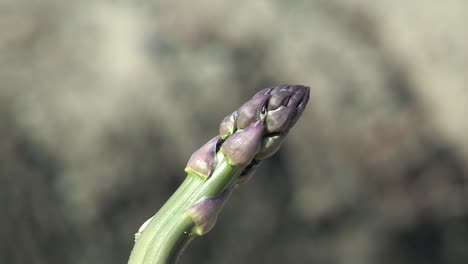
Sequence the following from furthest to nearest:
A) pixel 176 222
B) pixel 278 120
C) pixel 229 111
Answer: pixel 229 111 < pixel 278 120 < pixel 176 222

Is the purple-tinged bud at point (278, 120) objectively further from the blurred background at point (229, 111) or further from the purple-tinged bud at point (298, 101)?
the blurred background at point (229, 111)

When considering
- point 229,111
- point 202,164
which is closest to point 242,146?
point 202,164

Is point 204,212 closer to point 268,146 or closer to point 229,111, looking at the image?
point 268,146

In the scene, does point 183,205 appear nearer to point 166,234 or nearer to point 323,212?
point 166,234

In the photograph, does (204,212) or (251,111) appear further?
(251,111)

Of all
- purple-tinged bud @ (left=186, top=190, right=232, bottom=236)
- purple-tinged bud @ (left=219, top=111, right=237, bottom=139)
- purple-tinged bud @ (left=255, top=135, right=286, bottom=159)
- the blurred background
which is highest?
the blurred background

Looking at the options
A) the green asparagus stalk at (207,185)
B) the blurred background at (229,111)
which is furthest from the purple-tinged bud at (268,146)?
the blurred background at (229,111)

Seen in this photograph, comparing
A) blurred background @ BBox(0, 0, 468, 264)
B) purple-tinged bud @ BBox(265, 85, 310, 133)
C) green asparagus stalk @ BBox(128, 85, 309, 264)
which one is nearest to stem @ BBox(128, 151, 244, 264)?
green asparagus stalk @ BBox(128, 85, 309, 264)

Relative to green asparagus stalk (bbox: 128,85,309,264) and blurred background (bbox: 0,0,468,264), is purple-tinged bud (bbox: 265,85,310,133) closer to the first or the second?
green asparagus stalk (bbox: 128,85,309,264)
